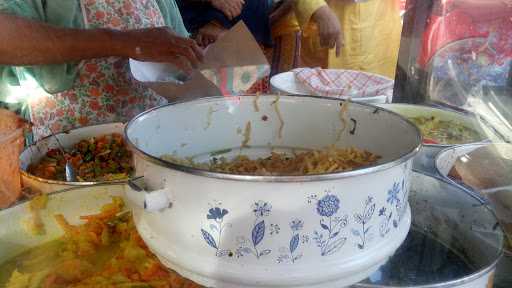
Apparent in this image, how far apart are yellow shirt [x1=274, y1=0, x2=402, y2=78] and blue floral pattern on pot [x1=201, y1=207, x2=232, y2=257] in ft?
6.41

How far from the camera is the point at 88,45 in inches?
50.6

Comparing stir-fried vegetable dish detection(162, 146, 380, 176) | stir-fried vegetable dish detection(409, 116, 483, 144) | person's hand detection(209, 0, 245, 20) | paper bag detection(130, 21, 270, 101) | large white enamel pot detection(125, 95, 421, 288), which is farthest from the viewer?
person's hand detection(209, 0, 245, 20)

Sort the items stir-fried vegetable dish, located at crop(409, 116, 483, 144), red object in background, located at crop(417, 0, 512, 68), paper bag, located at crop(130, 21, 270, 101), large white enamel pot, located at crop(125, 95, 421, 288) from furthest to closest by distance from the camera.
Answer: stir-fried vegetable dish, located at crop(409, 116, 483, 144) → paper bag, located at crop(130, 21, 270, 101) → red object in background, located at crop(417, 0, 512, 68) → large white enamel pot, located at crop(125, 95, 421, 288)

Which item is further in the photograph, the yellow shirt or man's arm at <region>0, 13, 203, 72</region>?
the yellow shirt

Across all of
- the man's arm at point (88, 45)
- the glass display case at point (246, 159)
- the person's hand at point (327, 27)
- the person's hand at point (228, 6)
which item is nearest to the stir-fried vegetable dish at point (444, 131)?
the glass display case at point (246, 159)

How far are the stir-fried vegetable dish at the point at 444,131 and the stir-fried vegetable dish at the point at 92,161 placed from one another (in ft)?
2.83

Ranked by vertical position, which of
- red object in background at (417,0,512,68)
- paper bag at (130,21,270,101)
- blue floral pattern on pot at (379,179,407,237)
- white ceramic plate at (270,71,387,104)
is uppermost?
red object in background at (417,0,512,68)

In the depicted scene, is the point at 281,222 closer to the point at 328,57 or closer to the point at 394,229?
the point at 394,229

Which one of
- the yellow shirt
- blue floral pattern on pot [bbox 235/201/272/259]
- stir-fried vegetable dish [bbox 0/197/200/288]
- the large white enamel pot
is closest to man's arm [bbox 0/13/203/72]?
stir-fried vegetable dish [bbox 0/197/200/288]

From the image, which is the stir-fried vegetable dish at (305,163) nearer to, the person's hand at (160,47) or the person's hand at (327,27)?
the person's hand at (160,47)

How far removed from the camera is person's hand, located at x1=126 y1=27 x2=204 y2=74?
50.1 inches

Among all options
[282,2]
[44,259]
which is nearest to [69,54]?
[44,259]

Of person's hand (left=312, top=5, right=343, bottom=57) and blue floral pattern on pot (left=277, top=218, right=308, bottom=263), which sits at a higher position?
person's hand (left=312, top=5, right=343, bottom=57)

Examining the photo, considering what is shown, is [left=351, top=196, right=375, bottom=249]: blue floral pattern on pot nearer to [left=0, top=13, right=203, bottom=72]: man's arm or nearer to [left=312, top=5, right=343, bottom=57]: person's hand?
[left=0, top=13, right=203, bottom=72]: man's arm
